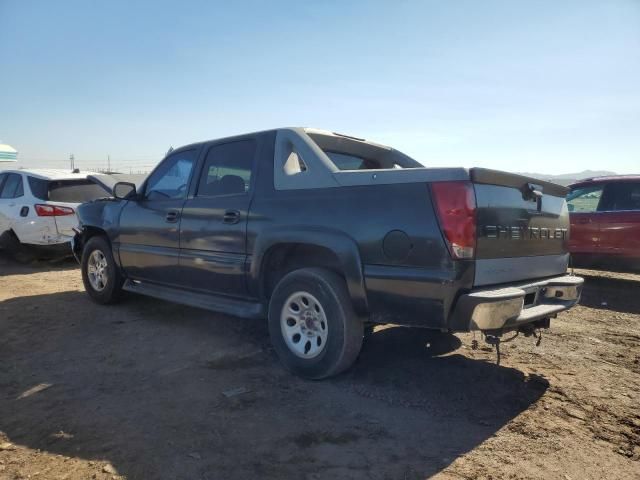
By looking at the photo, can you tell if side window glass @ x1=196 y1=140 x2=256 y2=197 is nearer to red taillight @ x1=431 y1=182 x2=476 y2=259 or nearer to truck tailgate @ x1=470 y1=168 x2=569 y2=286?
red taillight @ x1=431 y1=182 x2=476 y2=259

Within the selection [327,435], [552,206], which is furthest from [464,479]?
[552,206]

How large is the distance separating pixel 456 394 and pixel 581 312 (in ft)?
11.0

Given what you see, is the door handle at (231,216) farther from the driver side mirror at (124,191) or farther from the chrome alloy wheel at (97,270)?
the chrome alloy wheel at (97,270)

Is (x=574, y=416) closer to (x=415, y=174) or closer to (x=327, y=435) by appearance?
(x=327, y=435)

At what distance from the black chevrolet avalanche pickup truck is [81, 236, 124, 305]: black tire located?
76cm

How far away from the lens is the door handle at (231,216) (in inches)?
159

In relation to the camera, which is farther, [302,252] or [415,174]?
[302,252]

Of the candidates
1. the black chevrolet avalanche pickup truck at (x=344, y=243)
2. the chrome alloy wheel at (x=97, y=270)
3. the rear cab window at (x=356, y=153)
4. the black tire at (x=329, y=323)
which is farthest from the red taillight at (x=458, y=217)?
the chrome alloy wheel at (x=97, y=270)

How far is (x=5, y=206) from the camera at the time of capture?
8.45 m

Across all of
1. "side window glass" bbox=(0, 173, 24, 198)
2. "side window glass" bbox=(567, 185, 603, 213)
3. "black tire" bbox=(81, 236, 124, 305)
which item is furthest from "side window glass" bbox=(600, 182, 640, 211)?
"side window glass" bbox=(0, 173, 24, 198)

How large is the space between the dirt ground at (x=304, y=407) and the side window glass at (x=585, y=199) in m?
3.23

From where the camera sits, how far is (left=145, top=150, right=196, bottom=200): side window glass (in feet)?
15.8

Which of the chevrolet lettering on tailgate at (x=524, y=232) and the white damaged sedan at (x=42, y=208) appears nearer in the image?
the chevrolet lettering on tailgate at (x=524, y=232)

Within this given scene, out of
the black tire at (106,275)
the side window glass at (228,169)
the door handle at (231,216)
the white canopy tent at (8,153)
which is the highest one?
the white canopy tent at (8,153)
